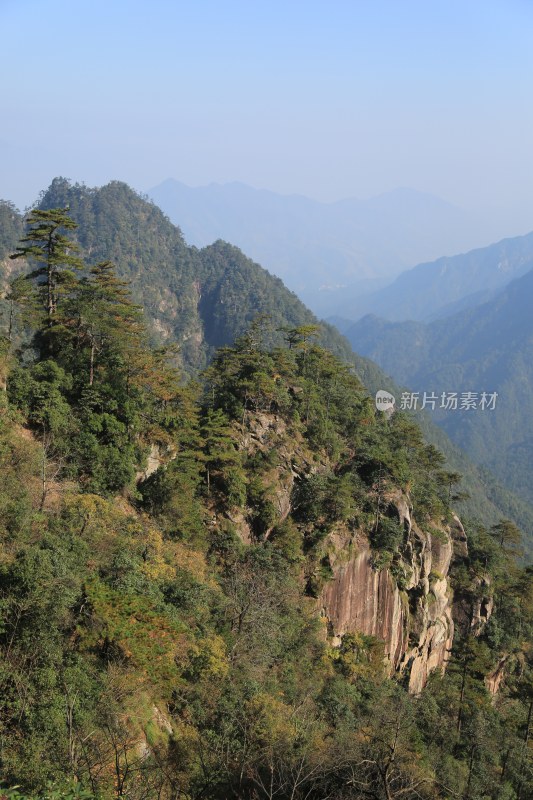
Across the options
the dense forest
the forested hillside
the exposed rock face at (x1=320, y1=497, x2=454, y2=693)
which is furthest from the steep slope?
the exposed rock face at (x1=320, y1=497, x2=454, y2=693)

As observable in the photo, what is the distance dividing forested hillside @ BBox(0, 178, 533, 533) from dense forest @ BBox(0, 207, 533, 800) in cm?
6265

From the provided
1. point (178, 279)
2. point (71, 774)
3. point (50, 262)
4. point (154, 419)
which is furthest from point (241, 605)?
point (178, 279)

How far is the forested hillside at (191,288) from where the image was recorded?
9912 cm

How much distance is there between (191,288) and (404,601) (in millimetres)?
88307

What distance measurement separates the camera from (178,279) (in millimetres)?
107562

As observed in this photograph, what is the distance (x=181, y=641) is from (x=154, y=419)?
10.2 metres

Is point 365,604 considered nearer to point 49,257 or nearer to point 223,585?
point 223,585

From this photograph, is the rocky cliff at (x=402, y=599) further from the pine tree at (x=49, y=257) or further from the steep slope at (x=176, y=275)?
the steep slope at (x=176, y=275)

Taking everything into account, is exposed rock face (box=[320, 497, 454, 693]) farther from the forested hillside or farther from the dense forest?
the forested hillside

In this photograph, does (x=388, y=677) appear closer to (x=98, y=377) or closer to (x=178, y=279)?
(x=98, y=377)

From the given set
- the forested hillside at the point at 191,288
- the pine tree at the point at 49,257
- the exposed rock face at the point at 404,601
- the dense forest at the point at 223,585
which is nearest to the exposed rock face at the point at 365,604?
the exposed rock face at the point at 404,601

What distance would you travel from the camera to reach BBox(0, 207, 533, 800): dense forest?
10.5 meters

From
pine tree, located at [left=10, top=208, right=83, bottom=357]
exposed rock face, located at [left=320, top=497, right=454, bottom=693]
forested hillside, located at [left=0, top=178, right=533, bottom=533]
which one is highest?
forested hillside, located at [left=0, top=178, right=533, bottom=533]

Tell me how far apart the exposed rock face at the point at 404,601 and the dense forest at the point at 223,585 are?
0.54 feet
